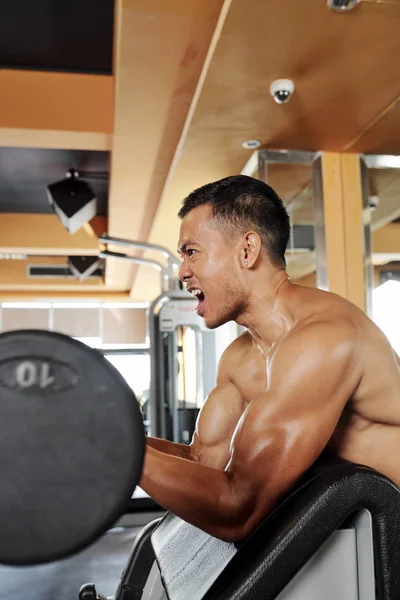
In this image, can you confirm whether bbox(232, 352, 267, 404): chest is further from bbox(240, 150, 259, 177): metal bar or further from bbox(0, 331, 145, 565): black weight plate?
bbox(240, 150, 259, 177): metal bar

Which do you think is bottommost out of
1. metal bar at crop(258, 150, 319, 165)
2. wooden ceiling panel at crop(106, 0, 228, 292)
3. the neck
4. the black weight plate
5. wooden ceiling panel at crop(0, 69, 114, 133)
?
the black weight plate

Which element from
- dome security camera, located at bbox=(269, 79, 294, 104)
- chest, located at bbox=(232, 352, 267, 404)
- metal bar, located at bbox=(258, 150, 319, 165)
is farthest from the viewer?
metal bar, located at bbox=(258, 150, 319, 165)

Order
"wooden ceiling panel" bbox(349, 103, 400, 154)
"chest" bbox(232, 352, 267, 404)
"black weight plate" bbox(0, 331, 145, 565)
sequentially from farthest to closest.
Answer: "wooden ceiling panel" bbox(349, 103, 400, 154)
"chest" bbox(232, 352, 267, 404)
"black weight plate" bbox(0, 331, 145, 565)

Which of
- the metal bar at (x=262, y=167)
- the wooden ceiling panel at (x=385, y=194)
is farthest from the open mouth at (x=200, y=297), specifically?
the wooden ceiling panel at (x=385, y=194)

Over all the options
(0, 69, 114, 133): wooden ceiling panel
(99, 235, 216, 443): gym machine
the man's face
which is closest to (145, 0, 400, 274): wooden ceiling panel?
(0, 69, 114, 133): wooden ceiling panel

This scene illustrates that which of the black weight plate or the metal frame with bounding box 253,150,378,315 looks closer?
the black weight plate

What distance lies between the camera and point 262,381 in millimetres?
1229

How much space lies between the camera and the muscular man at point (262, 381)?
0.84m

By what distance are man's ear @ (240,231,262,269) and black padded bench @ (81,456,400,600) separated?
0.45 m

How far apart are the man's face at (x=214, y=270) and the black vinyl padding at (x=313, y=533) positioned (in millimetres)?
440

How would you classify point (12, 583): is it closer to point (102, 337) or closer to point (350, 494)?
point (350, 494)

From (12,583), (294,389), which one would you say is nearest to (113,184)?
(12,583)

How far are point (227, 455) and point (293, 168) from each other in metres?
2.55

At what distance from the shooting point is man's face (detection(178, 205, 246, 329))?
1162 millimetres
